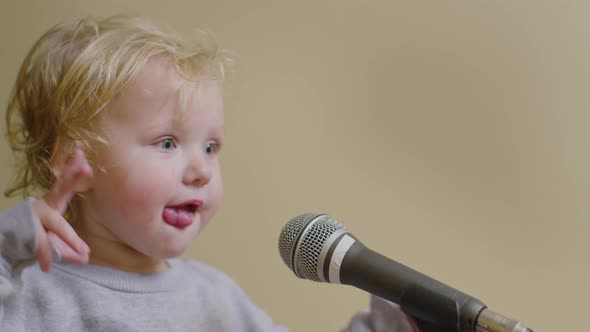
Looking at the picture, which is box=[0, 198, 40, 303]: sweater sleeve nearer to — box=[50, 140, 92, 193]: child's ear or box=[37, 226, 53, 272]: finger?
box=[37, 226, 53, 272]: finger

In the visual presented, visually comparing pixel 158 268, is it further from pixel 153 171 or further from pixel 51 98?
pixel 51 98

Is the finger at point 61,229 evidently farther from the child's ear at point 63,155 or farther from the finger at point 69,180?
the child's ear at point 63,155

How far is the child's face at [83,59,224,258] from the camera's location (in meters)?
0.95

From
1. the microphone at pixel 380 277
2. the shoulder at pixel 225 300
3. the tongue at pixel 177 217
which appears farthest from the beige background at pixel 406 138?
the microphone at pixel 380 277

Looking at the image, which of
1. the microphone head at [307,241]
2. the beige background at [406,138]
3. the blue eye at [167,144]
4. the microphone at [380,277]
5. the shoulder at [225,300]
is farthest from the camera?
the beige background at [406,138]

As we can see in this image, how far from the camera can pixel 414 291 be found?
79 cm

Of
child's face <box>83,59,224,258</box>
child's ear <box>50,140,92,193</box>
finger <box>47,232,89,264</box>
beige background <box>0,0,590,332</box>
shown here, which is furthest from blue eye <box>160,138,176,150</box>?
beige background <box>0,0,590,332</box>

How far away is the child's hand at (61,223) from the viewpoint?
799mm

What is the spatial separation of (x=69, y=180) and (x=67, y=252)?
0.29 ft

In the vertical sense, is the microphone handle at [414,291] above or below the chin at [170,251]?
above

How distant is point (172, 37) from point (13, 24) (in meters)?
0.54

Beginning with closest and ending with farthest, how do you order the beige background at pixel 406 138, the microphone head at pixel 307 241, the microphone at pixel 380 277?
the microphone at pixel 380 277 → the microphone head at pixel 307 241 → the beige background at pixel 406 138

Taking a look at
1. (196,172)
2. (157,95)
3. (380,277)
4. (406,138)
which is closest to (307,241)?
(380,277)

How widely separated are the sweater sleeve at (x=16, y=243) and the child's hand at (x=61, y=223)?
0.01 m
